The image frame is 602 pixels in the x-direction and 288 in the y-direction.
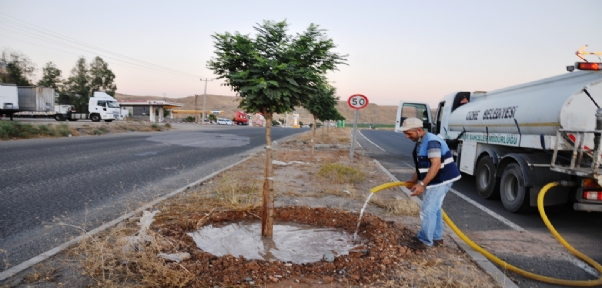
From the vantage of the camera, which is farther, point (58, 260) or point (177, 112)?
point (177, 112)

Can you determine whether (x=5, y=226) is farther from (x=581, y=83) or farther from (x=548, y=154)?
(x=581, y=83)

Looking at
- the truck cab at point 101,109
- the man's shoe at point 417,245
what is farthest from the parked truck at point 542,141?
the truck cab at point 101,109

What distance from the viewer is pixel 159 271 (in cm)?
355

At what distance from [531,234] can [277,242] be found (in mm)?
3697

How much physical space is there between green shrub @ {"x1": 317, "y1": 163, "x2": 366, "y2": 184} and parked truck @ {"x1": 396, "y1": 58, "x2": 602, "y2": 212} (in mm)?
2704

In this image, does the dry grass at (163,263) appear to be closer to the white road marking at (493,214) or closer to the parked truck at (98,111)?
the white road marking at (493,214)

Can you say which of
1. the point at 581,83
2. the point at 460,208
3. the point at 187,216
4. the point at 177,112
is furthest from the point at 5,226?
the point at 177,112

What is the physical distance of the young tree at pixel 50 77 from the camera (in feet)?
200

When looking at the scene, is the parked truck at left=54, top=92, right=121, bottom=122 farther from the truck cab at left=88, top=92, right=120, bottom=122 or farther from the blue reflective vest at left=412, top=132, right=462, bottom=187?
the blue reflective vest at left=412, top=132, right=462, bottom=187

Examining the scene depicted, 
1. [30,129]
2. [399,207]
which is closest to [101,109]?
[30,129]

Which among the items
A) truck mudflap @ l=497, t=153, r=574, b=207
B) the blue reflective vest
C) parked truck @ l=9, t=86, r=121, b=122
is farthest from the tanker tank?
parked truck @ l=9, t=86, r=121, b=122

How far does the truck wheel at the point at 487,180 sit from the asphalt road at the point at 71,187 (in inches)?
254

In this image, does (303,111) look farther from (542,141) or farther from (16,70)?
(542,141)

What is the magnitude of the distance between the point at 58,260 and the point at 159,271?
4.05ft
